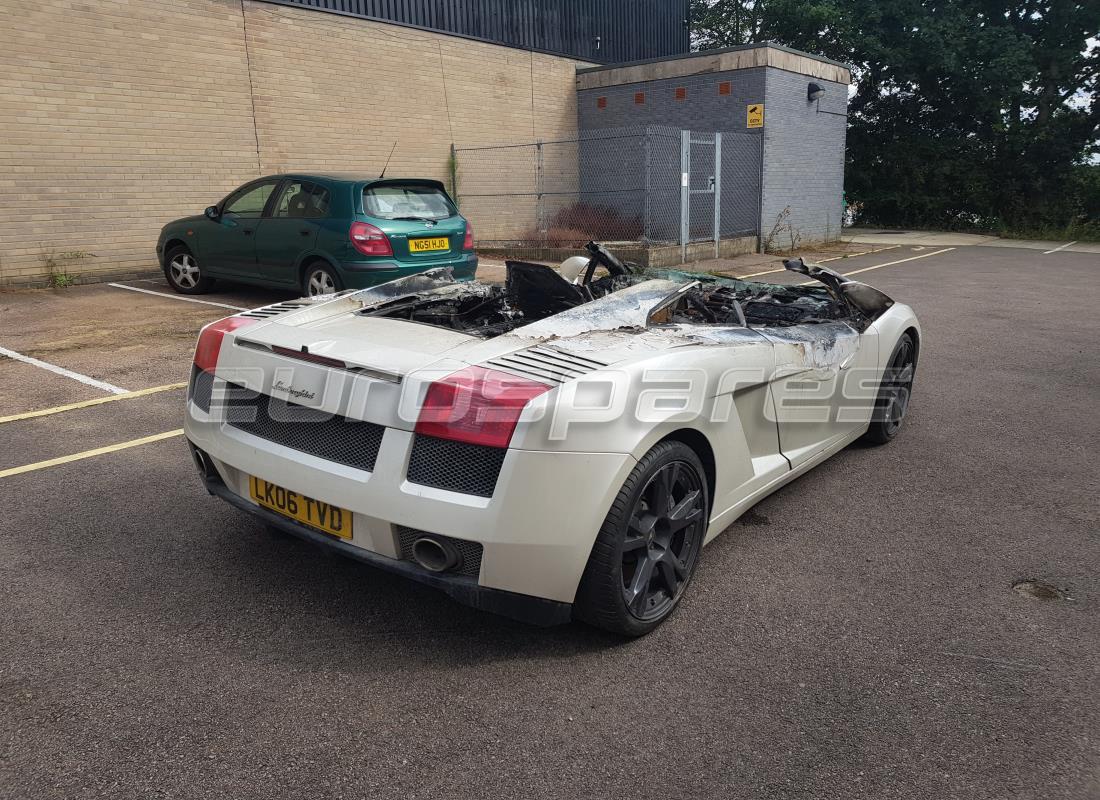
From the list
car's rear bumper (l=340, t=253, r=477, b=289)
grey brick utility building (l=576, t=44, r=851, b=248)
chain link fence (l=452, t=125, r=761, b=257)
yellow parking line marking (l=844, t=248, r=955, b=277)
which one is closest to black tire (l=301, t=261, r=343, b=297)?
car's rear bumper (l=340, t=253, r=477, b=289)

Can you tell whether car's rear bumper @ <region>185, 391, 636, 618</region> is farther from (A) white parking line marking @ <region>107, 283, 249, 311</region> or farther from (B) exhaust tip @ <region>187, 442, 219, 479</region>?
(A) white parking line marking @ <region>107, 283, 249, 311</region>

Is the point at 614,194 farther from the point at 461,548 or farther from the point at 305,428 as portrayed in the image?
the point at 461,548

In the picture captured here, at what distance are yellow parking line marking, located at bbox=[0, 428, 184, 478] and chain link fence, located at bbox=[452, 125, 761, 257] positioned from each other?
460 inches

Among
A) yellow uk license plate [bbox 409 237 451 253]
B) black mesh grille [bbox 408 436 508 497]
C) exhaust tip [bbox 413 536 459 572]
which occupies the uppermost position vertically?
yellow uk license plate [bbox 409 237 451 253]

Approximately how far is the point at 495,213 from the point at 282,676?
16214mm

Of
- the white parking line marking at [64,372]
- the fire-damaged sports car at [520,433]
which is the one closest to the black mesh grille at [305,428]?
the fire-damaged sports car at [520,433]

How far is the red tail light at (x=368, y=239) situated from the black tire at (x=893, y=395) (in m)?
5.33

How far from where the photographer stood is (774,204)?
59.1 ft

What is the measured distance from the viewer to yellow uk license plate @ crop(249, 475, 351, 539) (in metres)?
2.66

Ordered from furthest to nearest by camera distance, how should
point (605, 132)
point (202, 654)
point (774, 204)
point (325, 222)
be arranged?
1. point (605, 132)
2. point (774, 204)
3. point (325, 222)
4. point (202, 654)

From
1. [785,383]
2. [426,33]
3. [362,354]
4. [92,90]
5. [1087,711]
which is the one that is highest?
[426,33]

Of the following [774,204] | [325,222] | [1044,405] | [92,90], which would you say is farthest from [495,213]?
[1044,405]

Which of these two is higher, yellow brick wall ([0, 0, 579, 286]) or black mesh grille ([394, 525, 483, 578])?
yellow brick wall ([0, 0, 579, 286])

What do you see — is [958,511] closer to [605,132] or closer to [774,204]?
[774,204]
